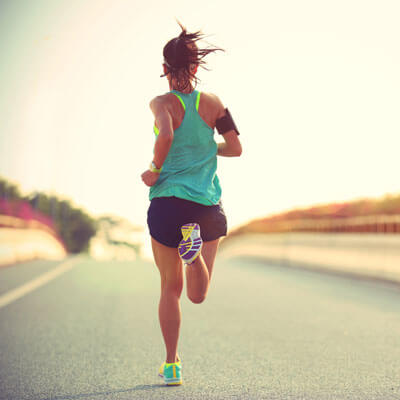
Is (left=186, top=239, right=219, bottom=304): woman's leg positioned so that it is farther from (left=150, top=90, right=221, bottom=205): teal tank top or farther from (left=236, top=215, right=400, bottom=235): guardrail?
(left=236, top=215, right=400, bottom=235): guardrail

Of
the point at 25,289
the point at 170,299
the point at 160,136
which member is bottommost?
the point at 170,299

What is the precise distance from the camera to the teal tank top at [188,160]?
4070 mm

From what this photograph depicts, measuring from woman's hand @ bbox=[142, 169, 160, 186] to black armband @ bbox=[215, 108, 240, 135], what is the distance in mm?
581

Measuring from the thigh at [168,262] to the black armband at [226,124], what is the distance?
0.87 metres

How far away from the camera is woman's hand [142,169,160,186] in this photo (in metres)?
3.99

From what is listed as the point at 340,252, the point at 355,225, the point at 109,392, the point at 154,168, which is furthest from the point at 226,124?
the point at 355,225

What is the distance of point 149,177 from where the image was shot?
13.1 feet

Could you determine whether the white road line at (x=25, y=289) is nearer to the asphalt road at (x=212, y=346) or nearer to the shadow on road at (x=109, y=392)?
the asphalt road at (x=212, y=346)

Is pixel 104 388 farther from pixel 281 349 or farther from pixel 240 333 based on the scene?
pixel 240 333

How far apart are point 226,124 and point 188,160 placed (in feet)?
1.35

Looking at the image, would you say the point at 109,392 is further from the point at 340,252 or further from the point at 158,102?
the point at 340,252

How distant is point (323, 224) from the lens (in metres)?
21.5

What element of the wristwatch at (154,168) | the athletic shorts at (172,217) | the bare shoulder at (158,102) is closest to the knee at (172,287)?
the athletic shorts at (172,217)

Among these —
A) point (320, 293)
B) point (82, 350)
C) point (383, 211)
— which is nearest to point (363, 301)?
point (320, 293)
